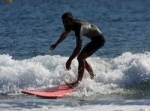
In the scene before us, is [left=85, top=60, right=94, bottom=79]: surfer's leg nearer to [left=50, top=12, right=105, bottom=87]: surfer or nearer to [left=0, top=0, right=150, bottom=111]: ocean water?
[left=50, top=12, right=105, bottom=87]: surfer

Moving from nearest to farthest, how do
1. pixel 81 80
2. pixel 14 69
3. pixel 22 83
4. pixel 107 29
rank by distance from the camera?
pixel 81 80 < pixel 22 83 < pixel 14 69 < pixel 107 29

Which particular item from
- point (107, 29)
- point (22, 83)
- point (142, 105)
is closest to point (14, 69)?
point (22, 83)

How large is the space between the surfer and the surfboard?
0.21 metres

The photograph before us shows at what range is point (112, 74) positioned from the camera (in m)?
13.1

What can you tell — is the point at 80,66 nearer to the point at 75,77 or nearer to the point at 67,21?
the point at 75,77

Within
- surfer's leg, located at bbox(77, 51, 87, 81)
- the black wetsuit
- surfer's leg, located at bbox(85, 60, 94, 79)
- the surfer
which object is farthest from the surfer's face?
surfer's leg, located at bbox(85, 60, 94, 79)

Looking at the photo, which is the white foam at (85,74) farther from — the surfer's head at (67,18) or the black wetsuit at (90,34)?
the surfer's head at (67,18)

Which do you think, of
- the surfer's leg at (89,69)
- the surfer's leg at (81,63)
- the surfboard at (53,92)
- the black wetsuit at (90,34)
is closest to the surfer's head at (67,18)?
the black wetsuit at (90,34)

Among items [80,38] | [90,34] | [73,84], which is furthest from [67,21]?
[73,84]

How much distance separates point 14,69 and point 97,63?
7.37 ft

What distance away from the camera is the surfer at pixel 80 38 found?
36.9 ft

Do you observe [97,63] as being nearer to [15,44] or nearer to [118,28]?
[15,44]

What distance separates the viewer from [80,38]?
36.9 ft

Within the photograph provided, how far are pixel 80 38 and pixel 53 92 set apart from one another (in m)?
1.29
